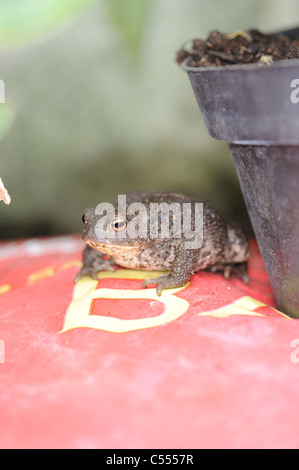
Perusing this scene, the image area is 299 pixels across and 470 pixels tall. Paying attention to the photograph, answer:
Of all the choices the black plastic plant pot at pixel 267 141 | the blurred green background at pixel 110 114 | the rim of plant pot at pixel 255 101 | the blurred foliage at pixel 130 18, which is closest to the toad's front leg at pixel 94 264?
the black plastic plant pot at pixel 267 141

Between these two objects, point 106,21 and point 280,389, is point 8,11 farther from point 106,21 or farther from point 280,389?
point 280,389

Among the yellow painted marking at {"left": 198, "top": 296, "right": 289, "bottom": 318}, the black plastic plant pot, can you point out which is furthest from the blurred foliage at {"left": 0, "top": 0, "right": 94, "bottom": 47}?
the yellow painted marking at {"left": 198, "top": 296, "right": 289, "bottom": 318}

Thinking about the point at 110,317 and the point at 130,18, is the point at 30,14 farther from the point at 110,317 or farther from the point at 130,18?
the point at 110,317

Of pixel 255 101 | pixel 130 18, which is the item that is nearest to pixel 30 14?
pixel 130 18

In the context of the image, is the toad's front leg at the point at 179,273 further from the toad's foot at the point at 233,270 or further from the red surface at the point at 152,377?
the toad's foot at the point at 233,270

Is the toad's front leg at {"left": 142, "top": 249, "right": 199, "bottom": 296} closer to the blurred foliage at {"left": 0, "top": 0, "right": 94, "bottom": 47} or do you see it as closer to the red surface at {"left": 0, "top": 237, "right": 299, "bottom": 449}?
the red surface at {"left": 0, "top": 237, "right": 299, "bottom": 449}
